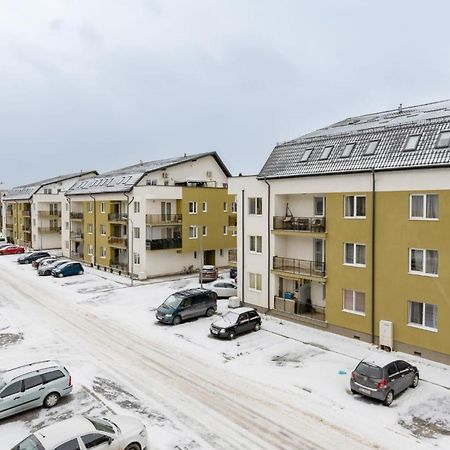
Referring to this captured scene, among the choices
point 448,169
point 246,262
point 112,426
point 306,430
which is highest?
point 448,169

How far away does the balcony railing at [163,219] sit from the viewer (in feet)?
135

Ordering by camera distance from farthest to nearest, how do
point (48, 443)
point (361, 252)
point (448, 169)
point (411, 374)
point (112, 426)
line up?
1. point (361, 252)
2. point (448, 169)
3. point (411, 374)
4. point (112, 426)
5. point (48, 443)

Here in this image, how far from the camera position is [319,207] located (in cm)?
2686

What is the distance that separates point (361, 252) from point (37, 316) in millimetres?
21073

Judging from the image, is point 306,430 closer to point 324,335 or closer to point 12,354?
point 324,335

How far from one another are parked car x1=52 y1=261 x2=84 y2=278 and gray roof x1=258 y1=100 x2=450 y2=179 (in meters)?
24.6

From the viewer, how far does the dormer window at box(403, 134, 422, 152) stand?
21.3m

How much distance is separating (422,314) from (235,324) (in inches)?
376

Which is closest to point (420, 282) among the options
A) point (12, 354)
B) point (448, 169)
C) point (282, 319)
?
point (448, 169)

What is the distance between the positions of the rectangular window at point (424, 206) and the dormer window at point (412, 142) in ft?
8.21

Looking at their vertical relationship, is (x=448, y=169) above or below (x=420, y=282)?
above

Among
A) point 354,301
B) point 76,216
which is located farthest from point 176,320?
point 76,216

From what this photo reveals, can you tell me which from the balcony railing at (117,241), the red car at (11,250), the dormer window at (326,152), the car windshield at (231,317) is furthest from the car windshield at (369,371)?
the red car at (11,250)

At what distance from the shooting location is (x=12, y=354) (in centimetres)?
2139
